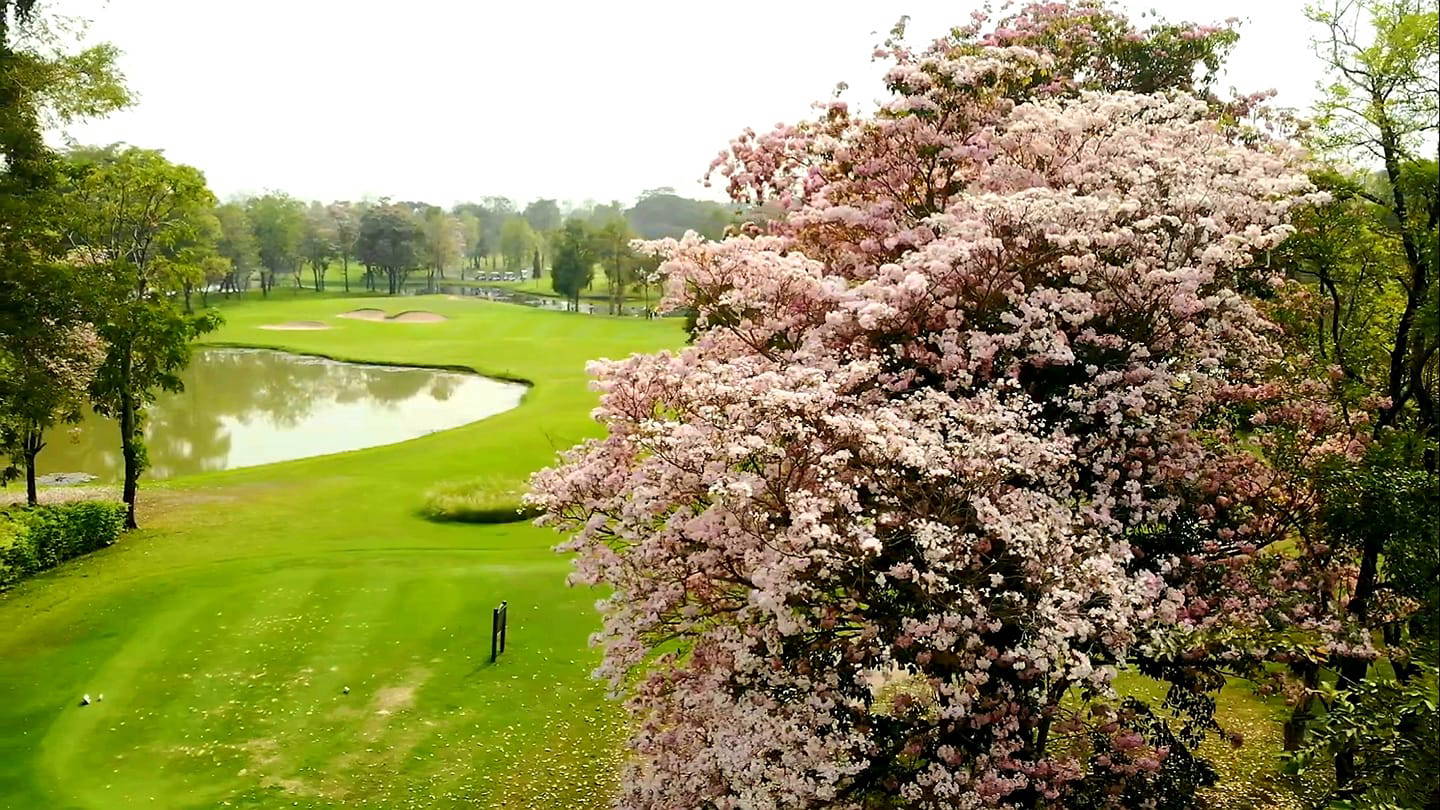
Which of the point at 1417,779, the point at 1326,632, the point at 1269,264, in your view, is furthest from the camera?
the point at 1269,264

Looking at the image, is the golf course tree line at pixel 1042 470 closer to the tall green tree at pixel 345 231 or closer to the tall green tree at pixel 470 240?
the tall green tree at pixel 345 231

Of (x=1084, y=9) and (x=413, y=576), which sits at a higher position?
(x=1084, y=9)

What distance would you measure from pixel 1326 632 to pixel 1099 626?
2733 millimetres

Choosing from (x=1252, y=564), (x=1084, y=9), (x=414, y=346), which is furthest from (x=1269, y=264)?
(x=414, y=346)

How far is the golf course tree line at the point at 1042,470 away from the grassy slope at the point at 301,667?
16.4 ft

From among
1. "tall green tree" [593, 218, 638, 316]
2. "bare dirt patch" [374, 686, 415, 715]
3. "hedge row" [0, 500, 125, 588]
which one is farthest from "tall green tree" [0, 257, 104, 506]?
"tall green tree" [593, 218, 638, 316]

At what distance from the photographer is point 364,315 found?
90.4m

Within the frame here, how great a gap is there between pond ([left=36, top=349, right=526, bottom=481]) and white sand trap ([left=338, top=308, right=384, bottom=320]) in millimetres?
22721

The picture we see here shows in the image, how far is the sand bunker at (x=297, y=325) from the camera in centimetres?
8000

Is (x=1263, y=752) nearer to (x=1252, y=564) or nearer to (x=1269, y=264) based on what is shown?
(x=1252, y=564)

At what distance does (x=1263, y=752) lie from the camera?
48.3ft

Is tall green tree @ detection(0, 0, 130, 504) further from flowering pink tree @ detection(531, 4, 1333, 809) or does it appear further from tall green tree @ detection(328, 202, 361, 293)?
tall green tree @ detection(328, 202, 361, 293)

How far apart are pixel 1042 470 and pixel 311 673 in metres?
13.7

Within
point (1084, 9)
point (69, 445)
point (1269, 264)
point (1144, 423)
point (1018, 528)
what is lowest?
point (69, 445)
